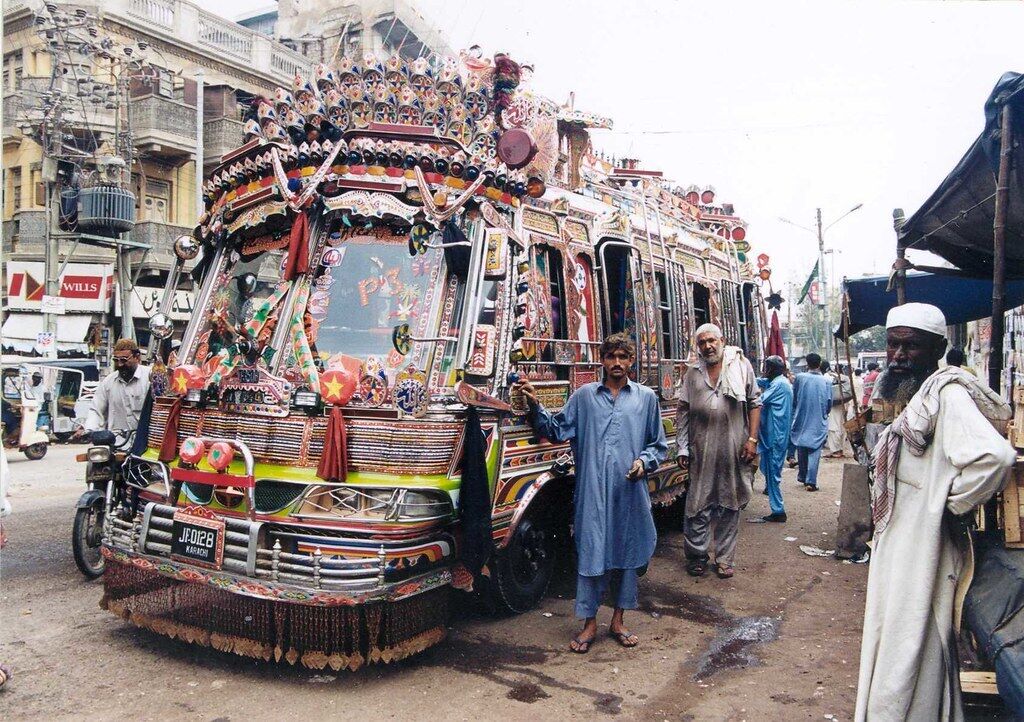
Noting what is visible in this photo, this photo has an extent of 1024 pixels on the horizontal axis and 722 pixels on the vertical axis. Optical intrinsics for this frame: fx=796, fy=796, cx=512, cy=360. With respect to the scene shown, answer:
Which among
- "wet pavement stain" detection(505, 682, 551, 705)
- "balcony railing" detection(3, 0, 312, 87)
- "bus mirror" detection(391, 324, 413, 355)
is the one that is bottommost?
"wet pavement stain" detection(505, 682, 551, 705)

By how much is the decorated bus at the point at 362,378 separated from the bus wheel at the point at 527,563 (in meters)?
0.02

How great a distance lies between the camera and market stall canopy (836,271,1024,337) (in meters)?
8.36

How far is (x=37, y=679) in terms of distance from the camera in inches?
171

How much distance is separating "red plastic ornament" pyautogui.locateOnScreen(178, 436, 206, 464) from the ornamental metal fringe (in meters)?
0.68

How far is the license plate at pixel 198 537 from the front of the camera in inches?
167

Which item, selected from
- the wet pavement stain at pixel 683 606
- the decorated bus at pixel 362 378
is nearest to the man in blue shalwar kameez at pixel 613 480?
the decorated bus at pixel 362 378

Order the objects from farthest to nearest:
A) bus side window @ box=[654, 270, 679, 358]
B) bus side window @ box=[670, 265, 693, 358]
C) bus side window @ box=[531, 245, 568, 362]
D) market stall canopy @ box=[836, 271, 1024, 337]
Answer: market stall canopy @ box=[836, 271, 1024, 337], bus side window @ box=[670, 265, 693, 358], bus side window @ box=[654, 270, 679, 358], bus side window @ box=[531, 245, 568, 362]

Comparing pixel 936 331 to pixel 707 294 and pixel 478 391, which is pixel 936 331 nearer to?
pixel 478 391

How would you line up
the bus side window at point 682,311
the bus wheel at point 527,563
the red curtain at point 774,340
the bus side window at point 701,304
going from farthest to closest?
1. the red curtain at point 774,340
2. the bus side window at point 701,304
3. the bus side window at point 682,311
4. the bus wheel at point 527,563

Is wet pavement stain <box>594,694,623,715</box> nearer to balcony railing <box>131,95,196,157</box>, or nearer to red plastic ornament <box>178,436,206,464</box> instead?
red plastic ornament <box>178,436,206,464</box>

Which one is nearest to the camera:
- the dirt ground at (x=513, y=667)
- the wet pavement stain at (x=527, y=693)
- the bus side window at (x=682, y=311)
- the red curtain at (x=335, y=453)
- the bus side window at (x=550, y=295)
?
the dirt ground at (x=513, y=667)

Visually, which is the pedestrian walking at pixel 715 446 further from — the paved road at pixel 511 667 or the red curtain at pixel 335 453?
the red curtain at pixel 335 453

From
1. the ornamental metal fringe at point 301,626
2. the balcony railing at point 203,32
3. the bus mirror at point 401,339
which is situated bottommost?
the ornamental metal fringe at point 301,626

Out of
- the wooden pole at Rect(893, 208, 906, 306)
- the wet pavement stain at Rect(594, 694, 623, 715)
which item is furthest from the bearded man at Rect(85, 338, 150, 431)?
the wooden pole at Rect(893, 208, 906, 306)
